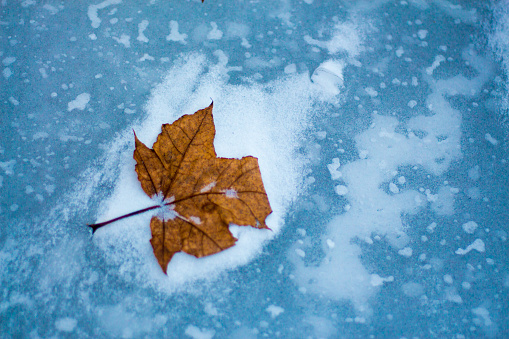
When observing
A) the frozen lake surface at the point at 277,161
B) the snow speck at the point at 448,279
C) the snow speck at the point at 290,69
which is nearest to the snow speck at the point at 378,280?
the frozen lake surface at the point at 277,161

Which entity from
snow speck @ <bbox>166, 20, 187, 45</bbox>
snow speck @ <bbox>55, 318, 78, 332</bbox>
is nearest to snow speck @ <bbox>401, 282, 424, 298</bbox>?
snow speck @ <bbox>55, 318, 78, 332</bbox>

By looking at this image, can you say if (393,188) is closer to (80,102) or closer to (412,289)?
(412,289)

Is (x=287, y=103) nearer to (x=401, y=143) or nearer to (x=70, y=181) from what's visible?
(x=401, y=143)

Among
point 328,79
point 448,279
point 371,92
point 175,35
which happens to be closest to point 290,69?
point 328,79

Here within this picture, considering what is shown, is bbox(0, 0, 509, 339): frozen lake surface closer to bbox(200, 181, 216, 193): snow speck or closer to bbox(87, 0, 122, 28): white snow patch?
bbox(87, 0, 122, 28): white snow patch

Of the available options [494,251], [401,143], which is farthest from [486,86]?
[494,251]
